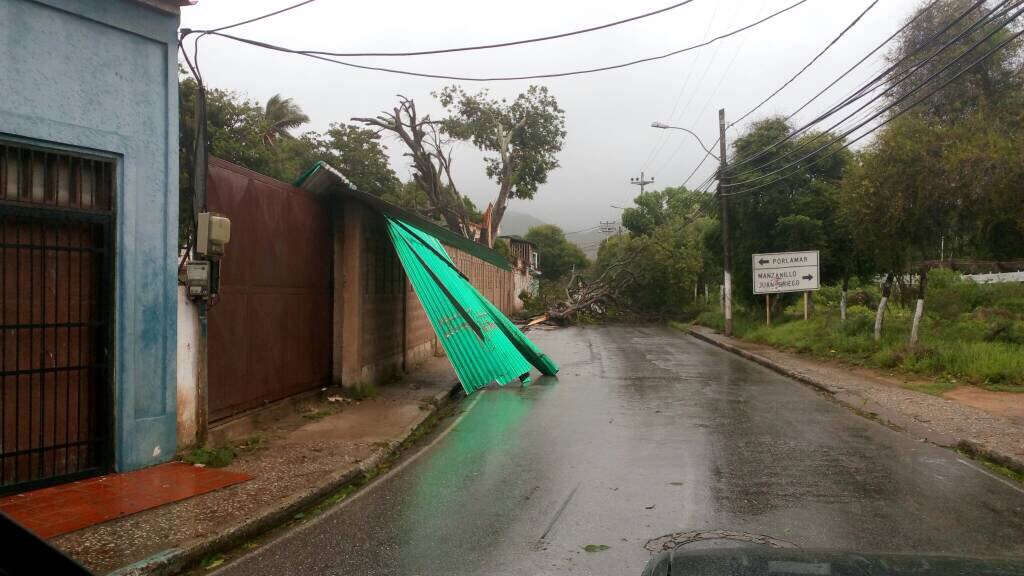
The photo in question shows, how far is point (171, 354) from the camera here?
22.6 feet

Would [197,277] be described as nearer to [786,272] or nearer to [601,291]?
[786,272]

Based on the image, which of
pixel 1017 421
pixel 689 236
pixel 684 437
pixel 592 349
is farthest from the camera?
pixel 689 236

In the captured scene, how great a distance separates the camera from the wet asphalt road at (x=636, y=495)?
190 inches

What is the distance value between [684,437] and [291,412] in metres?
5.22

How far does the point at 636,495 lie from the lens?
615 cm

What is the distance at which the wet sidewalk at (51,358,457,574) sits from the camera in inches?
184

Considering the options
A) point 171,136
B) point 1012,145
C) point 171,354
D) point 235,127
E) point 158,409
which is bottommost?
point 158,409

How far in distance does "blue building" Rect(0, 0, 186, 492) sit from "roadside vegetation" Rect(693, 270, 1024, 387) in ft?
39.7

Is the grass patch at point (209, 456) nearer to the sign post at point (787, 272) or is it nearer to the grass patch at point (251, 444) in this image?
the grass patch at point (251, 444)

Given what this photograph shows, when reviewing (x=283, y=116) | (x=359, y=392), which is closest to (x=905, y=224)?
(x=359, y=392)

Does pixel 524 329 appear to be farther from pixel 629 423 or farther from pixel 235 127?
pixel 629 423

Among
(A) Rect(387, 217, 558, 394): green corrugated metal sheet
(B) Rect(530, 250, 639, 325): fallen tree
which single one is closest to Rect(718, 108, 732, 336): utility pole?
(B) Rect(530, 250, 639, 325): fallen tree

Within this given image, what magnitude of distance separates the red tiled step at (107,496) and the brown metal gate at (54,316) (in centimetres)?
25

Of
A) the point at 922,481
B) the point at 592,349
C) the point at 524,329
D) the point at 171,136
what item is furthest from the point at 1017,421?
the point at 524,329
